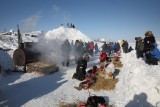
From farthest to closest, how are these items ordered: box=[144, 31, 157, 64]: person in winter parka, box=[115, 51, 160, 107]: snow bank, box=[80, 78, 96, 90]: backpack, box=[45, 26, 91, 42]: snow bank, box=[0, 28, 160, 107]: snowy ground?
box=[45, 26, 91, 42]: snow bank < box=[144, 31, 157, 64]: person in winter parka < box=[80, 78, 96, 90]: backpack < box=[0, 28, 160, 107]: snowy ground < box=[115, 51, 160, 107]: snow bank

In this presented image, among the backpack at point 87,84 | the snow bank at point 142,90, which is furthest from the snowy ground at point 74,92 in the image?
the backpack at point 87,84

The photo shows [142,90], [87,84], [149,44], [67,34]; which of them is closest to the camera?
[142,90]

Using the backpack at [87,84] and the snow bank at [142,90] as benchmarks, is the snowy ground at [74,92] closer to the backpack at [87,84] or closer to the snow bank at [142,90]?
the snow bank at [142,90]

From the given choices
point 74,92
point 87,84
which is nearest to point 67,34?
point 87,84

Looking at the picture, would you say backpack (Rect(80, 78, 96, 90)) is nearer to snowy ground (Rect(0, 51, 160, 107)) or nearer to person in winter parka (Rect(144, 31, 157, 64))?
snowy ground (Rect(0, 51, 160, 107))

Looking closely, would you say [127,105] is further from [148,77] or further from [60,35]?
[60,35]

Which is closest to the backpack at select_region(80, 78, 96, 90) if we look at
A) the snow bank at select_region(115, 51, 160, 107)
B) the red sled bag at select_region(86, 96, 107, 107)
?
the snow bank at select_region(115, 51, 160, 107)

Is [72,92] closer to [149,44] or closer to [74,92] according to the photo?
[74,92]

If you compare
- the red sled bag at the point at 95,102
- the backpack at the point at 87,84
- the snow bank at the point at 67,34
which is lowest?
the red sled bag at the point at 95,102

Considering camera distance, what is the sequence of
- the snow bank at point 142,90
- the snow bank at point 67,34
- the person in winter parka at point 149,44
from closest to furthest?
the snow bank at point 142,90, the person in winter parka at point 149,44, the snow bank at point 67,34

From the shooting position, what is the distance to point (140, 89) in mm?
9188

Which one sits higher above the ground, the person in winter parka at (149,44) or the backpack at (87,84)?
the person in winter parka at (149,44)

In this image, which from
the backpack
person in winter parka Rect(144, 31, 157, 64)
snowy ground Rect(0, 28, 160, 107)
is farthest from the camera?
person in winter parka Rect(144, 31, 157, 64)

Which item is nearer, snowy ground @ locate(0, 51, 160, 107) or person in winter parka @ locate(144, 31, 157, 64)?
snowy ground @ locate(0, 51, 160, 107)
